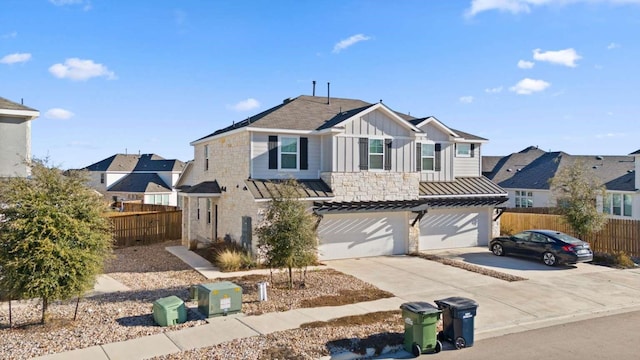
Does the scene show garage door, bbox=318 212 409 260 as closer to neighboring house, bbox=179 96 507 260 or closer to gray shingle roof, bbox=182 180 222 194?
neighboring house, bbox=179 96 507 260

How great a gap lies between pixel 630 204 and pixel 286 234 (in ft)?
90.2

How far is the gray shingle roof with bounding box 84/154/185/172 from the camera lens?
57.3m

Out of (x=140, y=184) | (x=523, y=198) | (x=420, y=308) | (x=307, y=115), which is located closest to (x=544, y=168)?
(x=523, y=198)

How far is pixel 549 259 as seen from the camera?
732 inches

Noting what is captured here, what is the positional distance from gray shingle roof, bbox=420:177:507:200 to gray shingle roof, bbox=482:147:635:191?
6.77 m

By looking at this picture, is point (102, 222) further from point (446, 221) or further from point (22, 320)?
point (446, 221)

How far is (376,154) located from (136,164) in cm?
4886

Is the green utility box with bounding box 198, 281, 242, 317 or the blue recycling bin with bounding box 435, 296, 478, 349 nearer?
the blue recycling bin with bounding box 435, 296, 478, 349

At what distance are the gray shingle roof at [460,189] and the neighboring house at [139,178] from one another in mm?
39676

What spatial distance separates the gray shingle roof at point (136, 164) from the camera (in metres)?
57.3

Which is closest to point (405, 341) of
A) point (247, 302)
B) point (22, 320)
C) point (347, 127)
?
point (247, 302)

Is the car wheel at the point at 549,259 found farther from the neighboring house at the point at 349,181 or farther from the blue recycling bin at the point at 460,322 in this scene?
the blue recycling bin at the point at 460,322

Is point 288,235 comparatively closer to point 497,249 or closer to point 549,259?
point 549,259

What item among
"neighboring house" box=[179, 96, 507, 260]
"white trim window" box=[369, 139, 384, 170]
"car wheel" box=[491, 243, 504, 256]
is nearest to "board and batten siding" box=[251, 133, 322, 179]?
"neighboring house" box=[179, 96, 507, 260]
